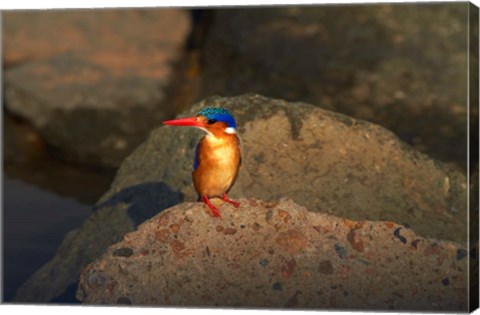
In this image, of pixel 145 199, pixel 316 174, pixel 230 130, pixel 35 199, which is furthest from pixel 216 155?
pixel 35 199

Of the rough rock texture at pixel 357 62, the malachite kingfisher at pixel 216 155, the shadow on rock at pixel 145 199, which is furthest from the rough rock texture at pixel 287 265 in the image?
the rough rock texture at pixel 357 62

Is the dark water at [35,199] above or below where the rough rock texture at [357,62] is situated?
below

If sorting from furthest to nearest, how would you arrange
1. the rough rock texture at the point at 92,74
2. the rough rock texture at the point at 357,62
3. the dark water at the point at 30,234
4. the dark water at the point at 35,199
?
1. the rough rock texture at the point at 92,74
2. the rough rock texture at the point at 357,62
3. the dark water at the point at 35,199
4. the dark water at the point at 30,234

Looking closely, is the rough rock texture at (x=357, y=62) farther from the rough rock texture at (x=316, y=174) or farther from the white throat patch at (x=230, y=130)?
the white throat patch at (x=230, y=130)

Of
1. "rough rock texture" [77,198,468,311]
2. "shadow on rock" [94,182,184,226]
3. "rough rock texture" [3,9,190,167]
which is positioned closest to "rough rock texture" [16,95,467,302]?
"shadow on rock" [94,182,184,226]

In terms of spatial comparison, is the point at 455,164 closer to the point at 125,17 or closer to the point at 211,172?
the point at 211,172

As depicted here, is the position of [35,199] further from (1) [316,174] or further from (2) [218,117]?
(2) [218,117]

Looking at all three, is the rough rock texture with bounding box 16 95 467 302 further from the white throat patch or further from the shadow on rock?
the white throat patch
